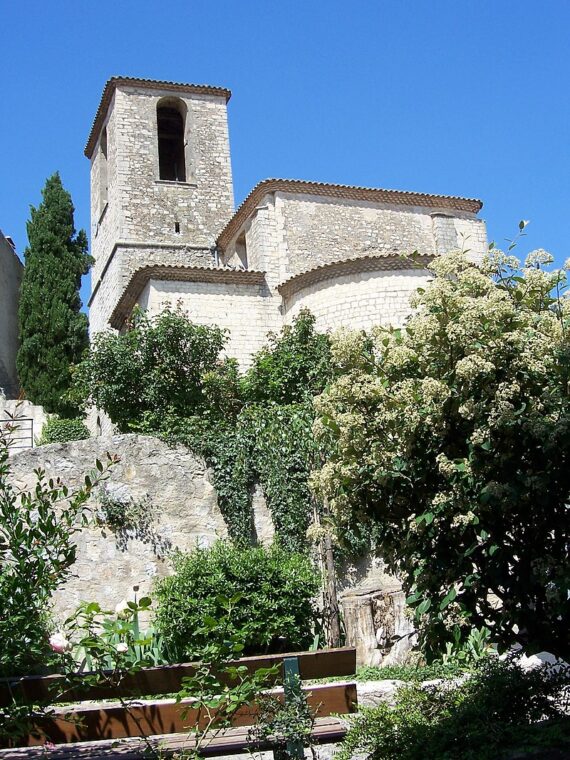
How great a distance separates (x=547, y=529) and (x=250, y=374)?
11.0 meters

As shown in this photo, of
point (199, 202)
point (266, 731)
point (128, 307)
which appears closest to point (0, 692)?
point (266, 731)

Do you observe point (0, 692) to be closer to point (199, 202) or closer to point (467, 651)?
point (467, 651)

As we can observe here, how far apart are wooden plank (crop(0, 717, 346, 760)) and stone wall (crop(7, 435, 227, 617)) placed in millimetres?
6507

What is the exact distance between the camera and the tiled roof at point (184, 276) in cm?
1819

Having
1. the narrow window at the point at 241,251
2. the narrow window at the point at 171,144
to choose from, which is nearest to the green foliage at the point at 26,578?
the narrow window at the point at 241,251

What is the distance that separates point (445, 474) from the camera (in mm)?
5270

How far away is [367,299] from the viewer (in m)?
17.3

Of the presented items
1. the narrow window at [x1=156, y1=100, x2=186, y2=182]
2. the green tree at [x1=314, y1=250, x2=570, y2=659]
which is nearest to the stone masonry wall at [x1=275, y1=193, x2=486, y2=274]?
the narrow window at [x1=156, y1=100, x2=186, y2=182]

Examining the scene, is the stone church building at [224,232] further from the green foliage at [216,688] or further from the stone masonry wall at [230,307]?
the green foliage at [216,688]

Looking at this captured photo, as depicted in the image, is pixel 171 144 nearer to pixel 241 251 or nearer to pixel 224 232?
pixel 224 232

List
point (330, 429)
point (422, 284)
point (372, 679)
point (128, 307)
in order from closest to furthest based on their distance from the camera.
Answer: point (330, 429) < point (372, 679) < point (422, 284) < point (128, 307)

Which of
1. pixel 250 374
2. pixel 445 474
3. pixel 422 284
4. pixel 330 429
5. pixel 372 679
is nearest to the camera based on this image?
pixel 445 474

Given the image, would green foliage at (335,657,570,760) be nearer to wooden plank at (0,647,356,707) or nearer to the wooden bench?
the wooden bench

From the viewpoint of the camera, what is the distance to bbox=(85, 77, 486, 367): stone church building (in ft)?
58.1
